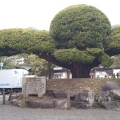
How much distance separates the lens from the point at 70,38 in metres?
17.8

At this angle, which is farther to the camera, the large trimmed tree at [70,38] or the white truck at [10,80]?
the white truck at [10,80]

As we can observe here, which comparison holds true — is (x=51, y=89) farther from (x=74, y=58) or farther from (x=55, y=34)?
(x=55, y=34)

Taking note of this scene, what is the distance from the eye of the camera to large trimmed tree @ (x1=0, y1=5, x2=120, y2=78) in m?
17.3

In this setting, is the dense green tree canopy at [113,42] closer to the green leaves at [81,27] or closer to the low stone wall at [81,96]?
the green leaves at [81,27]

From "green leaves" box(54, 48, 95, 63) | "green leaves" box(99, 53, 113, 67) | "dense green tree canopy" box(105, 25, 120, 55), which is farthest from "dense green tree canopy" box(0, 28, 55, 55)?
"dense green tree canopy" box(105, 25, 120, 55)

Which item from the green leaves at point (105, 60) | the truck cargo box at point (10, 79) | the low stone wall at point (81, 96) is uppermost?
the green leaves at point (105, 60)

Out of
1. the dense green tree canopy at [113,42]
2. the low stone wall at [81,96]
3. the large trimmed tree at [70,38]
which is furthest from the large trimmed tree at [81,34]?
the low stone wall at [81,96]

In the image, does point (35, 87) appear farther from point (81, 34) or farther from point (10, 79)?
point (10, 79)

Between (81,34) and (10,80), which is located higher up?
(81,34)

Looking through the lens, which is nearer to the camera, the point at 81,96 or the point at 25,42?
the point at 81,96

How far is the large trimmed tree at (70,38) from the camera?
17.3 m

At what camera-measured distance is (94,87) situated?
17656 mm

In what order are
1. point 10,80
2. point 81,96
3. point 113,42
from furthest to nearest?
1. point 10,80
2. point 113,42
3. point 81,96

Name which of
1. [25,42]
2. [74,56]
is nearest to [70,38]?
[74,56]
